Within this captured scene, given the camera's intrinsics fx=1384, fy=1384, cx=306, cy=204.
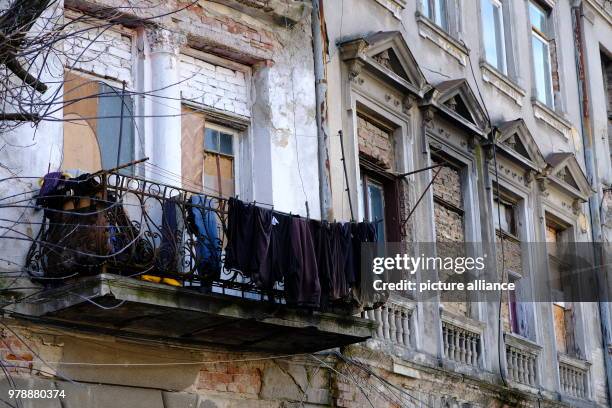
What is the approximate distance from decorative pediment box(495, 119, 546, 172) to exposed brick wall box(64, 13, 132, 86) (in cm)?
640

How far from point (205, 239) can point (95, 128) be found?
4.59 ft

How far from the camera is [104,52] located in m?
11.8

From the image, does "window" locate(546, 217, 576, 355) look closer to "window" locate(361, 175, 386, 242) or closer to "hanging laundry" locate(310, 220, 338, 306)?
"window" locate(361, 175, 386, 242)

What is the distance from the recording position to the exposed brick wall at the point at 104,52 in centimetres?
1147

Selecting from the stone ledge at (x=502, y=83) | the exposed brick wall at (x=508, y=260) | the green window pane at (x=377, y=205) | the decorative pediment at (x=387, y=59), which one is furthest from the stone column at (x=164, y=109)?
the stone ledge at (x=502, y=83)

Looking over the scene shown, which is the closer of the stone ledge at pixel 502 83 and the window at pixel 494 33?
the stone ledge at pixel 502 83

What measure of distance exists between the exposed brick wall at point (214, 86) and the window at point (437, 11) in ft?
14.3

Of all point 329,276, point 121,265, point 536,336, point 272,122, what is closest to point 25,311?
point 121,265

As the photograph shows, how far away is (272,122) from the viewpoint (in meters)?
13.1

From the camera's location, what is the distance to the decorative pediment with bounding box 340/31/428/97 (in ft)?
46.6

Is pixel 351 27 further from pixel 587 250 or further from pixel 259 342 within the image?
pixel 587 250

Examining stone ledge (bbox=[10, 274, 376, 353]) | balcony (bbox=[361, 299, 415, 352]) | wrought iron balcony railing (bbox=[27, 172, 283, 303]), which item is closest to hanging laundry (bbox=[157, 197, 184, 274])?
wrought iron balcony railing (bbox=[27, 172, 283, 303])

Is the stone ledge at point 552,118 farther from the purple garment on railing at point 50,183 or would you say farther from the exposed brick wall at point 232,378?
the purple garment on railing at point 50,183

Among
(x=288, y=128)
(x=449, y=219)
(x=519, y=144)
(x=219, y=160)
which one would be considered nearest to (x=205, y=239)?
(x=219, y=160)
